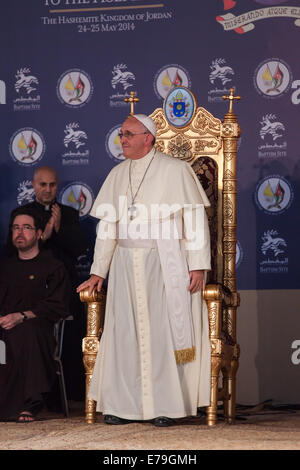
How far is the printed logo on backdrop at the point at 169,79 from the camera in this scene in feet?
26.8

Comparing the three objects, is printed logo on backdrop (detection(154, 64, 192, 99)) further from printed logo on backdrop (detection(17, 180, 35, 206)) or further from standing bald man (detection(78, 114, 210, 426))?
standing bald man (detection(78, 114, 210, 426))

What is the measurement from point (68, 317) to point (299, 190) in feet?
7.99

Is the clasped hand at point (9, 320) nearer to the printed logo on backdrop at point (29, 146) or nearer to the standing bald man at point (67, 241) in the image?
the standing bald man at point (67, 241)

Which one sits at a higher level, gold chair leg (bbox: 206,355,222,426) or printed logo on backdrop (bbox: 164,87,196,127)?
printed logo on backdrop (bbox: 164,87,196,127)

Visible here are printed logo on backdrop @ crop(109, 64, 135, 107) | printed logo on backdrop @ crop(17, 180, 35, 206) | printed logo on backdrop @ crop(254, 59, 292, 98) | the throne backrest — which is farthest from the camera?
printed logo on backdrop @ crop(17, 180, 35, 206)

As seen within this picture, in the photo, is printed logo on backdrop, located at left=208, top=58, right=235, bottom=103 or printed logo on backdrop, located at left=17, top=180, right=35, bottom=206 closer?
printed logo on backdrop, located at left=208, top=58, right=235, bottom=103

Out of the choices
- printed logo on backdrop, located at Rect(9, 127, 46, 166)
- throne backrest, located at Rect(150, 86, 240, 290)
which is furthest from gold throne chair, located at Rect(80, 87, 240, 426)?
printed logo on backdrop, located at Rect(9, 127, 46, 166)

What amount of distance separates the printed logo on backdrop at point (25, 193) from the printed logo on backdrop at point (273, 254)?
2.19 metres

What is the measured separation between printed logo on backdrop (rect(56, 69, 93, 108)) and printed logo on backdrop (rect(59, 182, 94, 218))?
2.59 ft

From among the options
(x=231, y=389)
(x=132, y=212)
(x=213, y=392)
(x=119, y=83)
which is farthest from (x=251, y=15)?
(x=213, y=392)

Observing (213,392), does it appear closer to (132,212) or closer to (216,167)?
(132,212)

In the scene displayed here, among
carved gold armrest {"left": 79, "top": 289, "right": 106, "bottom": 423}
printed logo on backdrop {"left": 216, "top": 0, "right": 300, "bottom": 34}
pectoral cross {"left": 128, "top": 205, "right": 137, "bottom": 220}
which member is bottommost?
carved gold armrest {"left": 79, "top": 289, "right": 106, "bottom": 423}

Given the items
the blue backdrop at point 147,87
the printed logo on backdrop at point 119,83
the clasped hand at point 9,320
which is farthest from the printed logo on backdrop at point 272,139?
the clasped hand at point 9,320

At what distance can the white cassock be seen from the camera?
5.95 m
